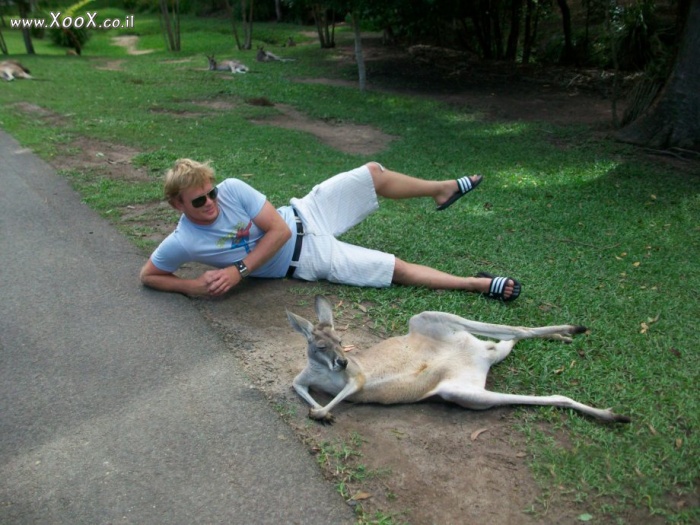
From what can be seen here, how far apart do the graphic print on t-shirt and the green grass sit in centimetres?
71

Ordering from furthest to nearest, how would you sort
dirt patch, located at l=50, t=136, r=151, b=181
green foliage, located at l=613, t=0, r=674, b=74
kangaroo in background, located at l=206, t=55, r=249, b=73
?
kangaroo in background, located at l=206, t=55, r=249, b=73 < green foliage, located at l=613, t=0, r=674, b=74 < dirt patch, located at l=50, t=136, r=151, b=181

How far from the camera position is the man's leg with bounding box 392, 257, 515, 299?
14.9 ft

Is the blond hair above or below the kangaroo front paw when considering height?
above

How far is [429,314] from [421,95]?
32.1 feet

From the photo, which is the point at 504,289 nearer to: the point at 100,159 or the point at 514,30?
the point at 100,159

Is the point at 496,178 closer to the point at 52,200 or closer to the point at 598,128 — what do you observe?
the point at 598,128

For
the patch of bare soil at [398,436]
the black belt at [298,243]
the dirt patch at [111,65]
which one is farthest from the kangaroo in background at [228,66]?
the black belt at [298,243]

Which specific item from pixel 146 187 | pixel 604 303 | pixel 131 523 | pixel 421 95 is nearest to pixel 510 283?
pixel 604 303

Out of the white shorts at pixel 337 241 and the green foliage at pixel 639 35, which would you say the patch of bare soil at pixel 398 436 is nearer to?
the white shorts at pixel 337 241

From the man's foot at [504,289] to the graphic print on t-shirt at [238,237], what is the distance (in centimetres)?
167

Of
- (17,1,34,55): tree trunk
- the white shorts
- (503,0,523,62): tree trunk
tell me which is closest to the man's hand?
the white shorts

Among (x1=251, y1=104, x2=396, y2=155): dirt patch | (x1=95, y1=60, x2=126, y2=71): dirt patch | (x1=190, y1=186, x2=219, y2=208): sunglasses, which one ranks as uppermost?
(x1=190, y1=186, x2=219, y2=208): sunglasses

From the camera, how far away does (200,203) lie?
166 inches

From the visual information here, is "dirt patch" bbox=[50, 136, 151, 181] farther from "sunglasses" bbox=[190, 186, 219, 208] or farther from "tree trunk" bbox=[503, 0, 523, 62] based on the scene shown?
"tree trunk" bbox=[503, 0, 523, 62]
